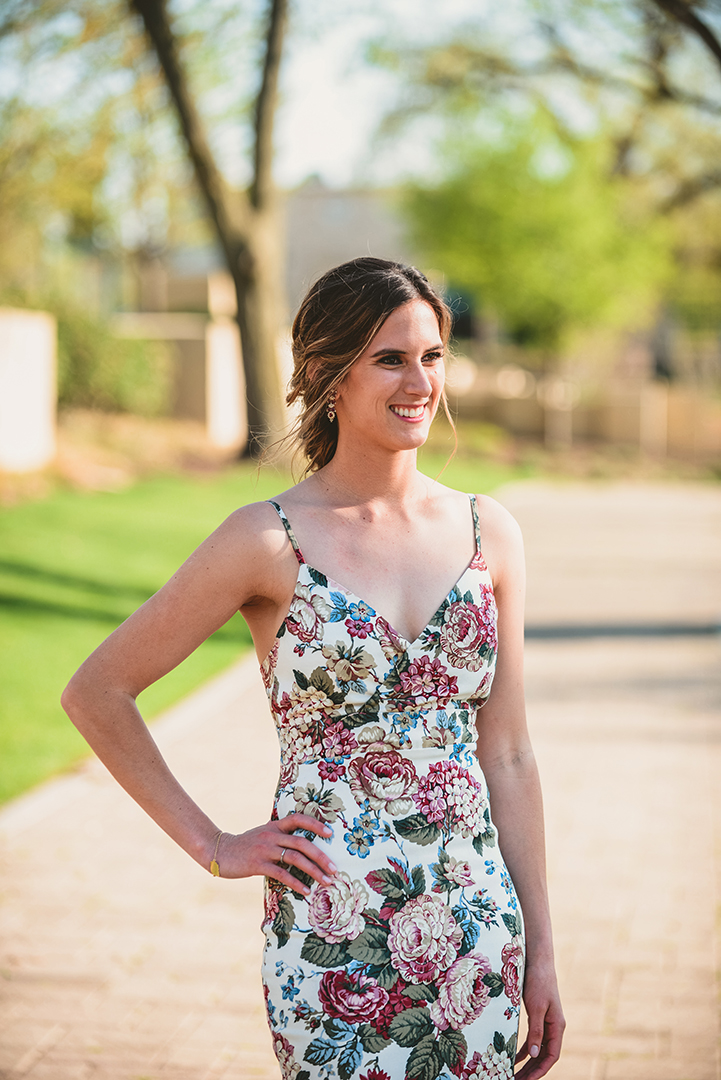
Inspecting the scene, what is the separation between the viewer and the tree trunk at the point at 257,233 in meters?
18.7

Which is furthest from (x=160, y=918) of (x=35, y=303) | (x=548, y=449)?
(x=548, y=449)

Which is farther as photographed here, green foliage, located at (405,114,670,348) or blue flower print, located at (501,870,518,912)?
green foliage, located at (405,114,670,348)

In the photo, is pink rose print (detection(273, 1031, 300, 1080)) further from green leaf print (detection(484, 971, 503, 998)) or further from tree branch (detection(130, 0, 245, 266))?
tree branch (detection(130, 0, 245, 266))

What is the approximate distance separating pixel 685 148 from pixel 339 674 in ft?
99.8

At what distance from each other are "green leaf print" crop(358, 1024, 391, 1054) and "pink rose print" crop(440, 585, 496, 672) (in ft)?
2.07

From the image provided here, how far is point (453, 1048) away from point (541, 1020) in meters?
0.25

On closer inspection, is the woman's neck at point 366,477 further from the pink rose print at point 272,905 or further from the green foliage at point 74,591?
the green foliage at point 74,591

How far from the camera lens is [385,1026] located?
6.59ft

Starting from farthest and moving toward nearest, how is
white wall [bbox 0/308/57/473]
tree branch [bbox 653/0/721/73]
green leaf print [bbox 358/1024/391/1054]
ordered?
white wall [bbox 0/308/57/473], tree branch [bbox 653/0/721/73], green leaf print [bbox 358/1024/391/1054]

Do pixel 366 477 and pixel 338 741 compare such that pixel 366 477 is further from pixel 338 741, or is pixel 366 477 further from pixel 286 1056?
pixel 286 1056

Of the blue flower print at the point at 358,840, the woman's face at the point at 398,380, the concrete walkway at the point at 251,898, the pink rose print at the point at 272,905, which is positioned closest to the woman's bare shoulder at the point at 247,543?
the woman's face at the point at 398,380

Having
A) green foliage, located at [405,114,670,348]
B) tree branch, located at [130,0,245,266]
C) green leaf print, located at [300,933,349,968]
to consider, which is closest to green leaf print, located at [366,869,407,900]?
green leaf print, located at [300,933,349,968]

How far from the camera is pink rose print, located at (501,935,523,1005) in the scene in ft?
6.88

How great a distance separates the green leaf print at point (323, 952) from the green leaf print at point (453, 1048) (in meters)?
0.22
